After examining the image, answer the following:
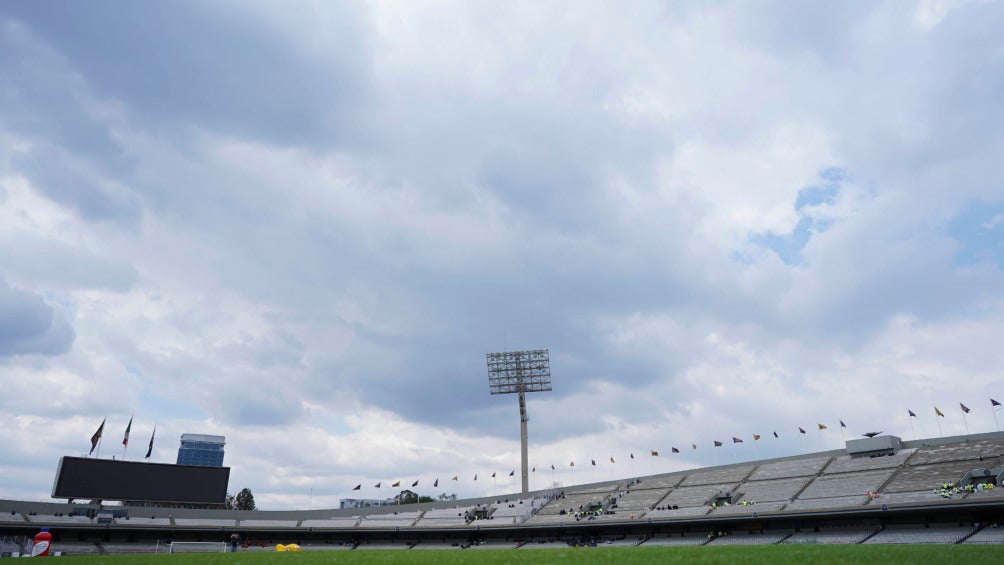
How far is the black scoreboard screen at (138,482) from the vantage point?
7025 centimetres

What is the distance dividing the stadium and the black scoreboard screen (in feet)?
9.00

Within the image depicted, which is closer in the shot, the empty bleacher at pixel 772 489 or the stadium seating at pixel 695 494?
the empty bleacher at pixel 772 489

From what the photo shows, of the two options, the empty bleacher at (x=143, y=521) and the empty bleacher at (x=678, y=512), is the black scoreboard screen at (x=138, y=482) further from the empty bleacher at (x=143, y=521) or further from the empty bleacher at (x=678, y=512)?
the empty bleacher at (x=678, y=512)

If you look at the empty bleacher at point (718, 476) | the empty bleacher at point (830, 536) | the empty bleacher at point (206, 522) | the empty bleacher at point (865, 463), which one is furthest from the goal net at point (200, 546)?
the empty bleacher at point (865, 463)

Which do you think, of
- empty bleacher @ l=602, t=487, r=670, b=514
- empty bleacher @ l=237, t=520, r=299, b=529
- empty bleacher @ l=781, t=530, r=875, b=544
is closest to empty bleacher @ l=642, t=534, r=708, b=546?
empty bleacher @ l=602, t=487, r=670, b=514

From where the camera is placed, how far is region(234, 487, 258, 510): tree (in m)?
143

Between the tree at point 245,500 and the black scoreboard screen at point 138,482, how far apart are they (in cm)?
7134

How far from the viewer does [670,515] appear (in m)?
60.3

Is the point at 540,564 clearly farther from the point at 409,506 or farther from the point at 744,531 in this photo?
the point at 409,506

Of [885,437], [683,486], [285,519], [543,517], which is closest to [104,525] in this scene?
[285,519]

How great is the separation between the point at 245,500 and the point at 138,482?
79.4 meters

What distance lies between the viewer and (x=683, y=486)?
7344cm

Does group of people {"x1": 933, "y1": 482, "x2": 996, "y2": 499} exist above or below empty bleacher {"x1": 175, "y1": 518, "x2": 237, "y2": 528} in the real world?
below

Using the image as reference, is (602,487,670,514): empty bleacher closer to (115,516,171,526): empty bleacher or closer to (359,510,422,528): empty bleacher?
(359,510,422,528): empty bleacher
